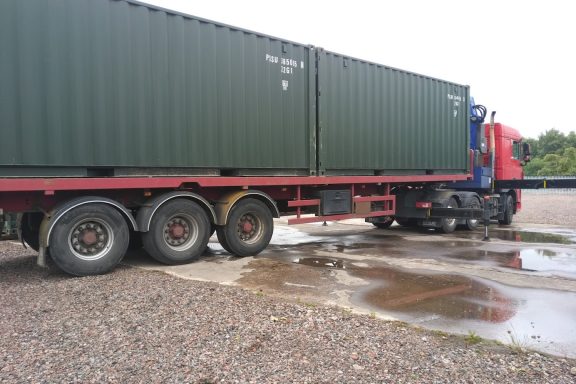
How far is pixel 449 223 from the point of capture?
40.2 feet

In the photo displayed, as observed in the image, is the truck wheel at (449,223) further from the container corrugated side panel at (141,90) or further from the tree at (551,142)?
the tree at (551,142)

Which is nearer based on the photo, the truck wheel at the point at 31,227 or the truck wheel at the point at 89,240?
the truck wheel at the point at 89,240

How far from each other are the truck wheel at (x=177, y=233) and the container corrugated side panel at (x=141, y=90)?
68cm

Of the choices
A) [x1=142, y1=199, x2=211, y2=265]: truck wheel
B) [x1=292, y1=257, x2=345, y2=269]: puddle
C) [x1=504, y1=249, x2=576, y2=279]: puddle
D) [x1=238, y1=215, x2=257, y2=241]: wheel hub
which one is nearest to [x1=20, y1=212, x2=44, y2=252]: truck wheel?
[x1=142, y1=199, x2=211, y2=265]: truck wheel

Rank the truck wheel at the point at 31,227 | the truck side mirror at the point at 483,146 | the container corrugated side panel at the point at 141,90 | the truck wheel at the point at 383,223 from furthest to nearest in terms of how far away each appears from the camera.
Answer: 1. the truck wheel at the point at 383,223
2. the truck side mirror at the point at 483,146
3. the truck wheel at the point at 31,227
4. the container corrugated side panel at the point at 141,90

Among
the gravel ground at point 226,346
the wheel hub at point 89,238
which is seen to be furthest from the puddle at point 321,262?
the wheel hub at point 89,238

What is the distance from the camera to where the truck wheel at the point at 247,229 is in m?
7.69

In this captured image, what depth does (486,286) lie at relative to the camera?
233 inches

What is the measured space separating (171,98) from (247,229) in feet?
8.26

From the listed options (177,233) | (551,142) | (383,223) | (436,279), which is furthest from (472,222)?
(551,142)

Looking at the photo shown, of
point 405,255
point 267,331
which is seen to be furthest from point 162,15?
point 405,255

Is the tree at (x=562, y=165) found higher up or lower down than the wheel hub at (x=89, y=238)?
higher up

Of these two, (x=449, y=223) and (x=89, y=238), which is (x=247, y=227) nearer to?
(x=89, y=238)

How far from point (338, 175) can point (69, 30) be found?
17.9 ft
